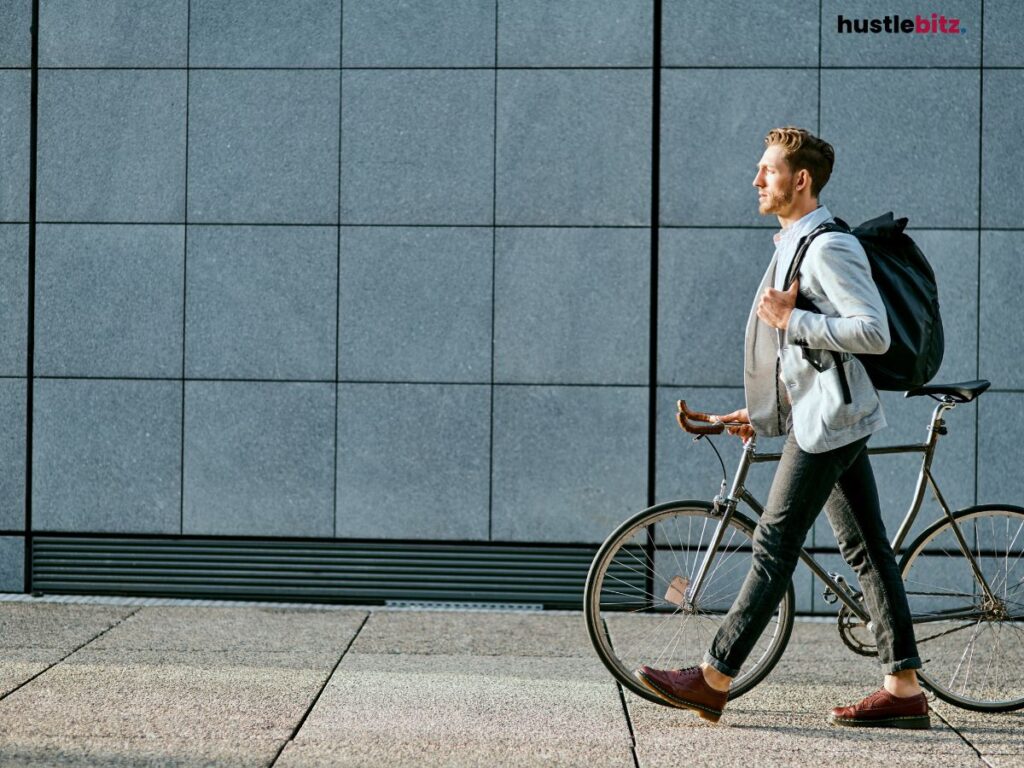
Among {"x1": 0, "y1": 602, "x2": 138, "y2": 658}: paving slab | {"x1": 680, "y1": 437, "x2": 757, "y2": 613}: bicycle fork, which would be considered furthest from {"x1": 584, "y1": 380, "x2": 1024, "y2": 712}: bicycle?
{"x1": 0, "y1": 602, "x2": 138, "y2": 658}: paving slab

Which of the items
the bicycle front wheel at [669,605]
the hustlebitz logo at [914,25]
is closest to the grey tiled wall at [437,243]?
the hustlebitz logo at [914,25]

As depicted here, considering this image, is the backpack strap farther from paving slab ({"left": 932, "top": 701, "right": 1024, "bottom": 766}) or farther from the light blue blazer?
paving slab ({"left": 932, "top": 701, "right": 1024, "bottom": 766})

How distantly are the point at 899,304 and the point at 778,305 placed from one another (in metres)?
0.42

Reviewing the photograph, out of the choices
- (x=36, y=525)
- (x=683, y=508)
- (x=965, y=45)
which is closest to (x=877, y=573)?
(x=683, y=508)

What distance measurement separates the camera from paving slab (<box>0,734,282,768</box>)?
12.7 feet

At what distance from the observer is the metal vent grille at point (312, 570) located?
6.51 meters

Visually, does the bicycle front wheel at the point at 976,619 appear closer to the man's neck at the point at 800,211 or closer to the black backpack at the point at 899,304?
the black backpack at the point at 899,304

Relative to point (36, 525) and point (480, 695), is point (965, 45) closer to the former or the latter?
point (480, 695)

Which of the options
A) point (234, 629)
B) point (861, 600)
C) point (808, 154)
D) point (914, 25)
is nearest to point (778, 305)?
point (808, 154)

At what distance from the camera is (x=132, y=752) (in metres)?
3.98

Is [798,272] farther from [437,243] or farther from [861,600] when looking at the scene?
[437,243]

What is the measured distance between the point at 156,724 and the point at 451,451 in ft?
8.41

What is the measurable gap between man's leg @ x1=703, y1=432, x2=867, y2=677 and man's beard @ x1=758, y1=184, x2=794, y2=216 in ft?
2.68

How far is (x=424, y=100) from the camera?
6492 millimetres
